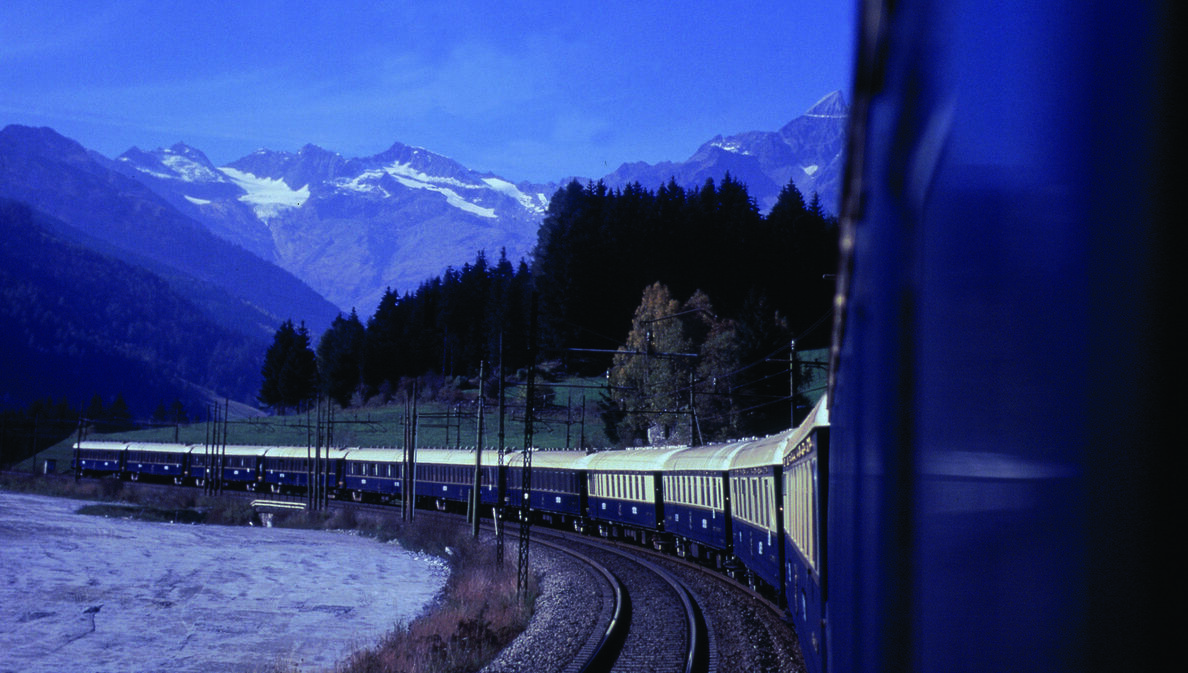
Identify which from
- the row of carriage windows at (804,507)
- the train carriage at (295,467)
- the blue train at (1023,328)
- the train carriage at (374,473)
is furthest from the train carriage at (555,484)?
the blue train at (1023,328)

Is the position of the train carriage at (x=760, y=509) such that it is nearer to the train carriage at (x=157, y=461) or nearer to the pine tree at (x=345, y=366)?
the train carriage at (x=157, y=461)

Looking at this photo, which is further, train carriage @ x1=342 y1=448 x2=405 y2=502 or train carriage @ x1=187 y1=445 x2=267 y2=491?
train carriage @ x1=187 y1=445 x2=267 y2=491

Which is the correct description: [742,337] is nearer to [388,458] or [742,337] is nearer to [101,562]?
[388,458]

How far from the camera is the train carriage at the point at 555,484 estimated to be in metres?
38.8

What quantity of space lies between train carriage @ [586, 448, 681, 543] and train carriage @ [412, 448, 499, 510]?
34.9 feet

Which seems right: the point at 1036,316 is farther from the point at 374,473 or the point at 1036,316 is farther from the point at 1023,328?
the point at 374,473

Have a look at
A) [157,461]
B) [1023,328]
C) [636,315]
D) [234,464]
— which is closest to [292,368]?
[157,461]

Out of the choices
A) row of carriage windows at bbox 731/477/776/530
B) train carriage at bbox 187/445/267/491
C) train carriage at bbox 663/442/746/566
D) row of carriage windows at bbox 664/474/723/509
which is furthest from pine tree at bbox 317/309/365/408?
row of carriage windows at bbox 731/477/776/530

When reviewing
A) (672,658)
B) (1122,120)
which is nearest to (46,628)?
(672,658)

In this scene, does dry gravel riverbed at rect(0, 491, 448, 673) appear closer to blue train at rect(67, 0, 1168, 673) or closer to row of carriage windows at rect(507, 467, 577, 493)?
row of carriage windows at rect(507, 467, 577, 493)

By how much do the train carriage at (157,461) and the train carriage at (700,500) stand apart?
59.0 meters

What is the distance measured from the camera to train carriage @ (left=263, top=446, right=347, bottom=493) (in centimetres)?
6444

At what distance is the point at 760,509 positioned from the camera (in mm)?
16766

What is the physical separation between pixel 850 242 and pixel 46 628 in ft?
79.9
